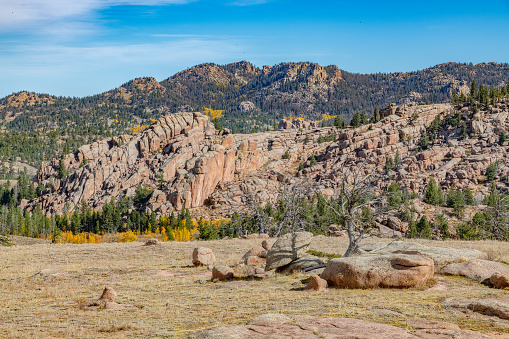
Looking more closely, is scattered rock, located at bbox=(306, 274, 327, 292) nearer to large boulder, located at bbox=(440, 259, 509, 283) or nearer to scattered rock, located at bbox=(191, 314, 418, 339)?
scattered rock, located at bbox=(191, 314, 418, 339)

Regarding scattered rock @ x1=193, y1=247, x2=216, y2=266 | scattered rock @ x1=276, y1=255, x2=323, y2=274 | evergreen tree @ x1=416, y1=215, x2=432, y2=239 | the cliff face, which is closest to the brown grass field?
scattered rock @ x1=193, y1=247, x2=216, y2=266

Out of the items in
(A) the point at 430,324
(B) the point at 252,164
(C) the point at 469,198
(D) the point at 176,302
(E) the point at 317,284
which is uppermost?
(B) the point at 252,164

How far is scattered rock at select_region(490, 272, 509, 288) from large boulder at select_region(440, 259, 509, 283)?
164 cm

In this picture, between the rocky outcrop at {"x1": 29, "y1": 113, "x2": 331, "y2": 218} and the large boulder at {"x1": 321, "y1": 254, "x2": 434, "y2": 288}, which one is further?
the rocky outcrop at {"x1": 29, "y1": 113, "x2": 331, "y2": 218}

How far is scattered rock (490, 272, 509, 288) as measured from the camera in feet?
66.5

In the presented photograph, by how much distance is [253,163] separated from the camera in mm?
182750

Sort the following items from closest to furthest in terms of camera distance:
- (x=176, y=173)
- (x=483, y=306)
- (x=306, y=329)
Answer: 1. (x=306, y=329)
2. (x=483, y=306)
3. (x=176, y=173)

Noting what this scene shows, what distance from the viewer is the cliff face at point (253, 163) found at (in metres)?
148

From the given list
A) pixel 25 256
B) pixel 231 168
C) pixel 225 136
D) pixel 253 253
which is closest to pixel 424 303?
pixel 253 253

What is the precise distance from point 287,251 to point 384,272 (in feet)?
31.3

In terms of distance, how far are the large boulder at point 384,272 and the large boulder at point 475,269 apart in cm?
308

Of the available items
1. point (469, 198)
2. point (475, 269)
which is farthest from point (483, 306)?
point (469, 198)

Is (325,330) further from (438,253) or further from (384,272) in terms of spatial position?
(438,253)

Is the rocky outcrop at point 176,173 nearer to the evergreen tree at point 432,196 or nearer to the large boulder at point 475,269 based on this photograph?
the evergreen tree at point 432,196
